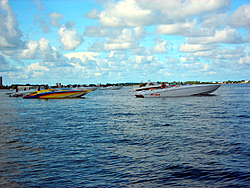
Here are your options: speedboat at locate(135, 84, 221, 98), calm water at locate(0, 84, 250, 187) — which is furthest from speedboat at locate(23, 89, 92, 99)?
calm water at locate(0, 84, 250, 187)

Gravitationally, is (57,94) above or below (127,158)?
above

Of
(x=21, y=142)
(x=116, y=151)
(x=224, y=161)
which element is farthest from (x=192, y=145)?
(x=21, y=142)

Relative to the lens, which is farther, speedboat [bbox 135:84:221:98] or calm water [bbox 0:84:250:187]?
speedboat [bbox 135:84:221:98]

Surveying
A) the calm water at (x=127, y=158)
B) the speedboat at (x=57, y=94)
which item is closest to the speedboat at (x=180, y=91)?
the speedboat at (x=57, y=94)

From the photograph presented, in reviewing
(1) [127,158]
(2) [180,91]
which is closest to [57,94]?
(2) [180,91]

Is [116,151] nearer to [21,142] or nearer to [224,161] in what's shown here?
[224,161]

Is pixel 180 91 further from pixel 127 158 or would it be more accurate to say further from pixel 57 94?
pixel 127 158

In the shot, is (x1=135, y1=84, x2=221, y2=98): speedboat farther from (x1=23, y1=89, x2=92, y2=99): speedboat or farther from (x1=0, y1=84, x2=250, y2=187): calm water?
(x1=0, y1=84, x2=250, y2=187): calm water

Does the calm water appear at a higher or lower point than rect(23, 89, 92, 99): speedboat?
lower

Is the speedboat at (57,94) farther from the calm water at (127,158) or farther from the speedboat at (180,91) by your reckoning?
the calm water at (127,158)

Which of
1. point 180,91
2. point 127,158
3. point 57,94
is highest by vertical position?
point 57,94

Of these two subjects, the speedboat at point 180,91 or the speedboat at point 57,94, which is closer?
the speedboat at point 180,91

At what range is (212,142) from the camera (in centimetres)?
1361

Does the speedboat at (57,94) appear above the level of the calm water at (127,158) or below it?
above
